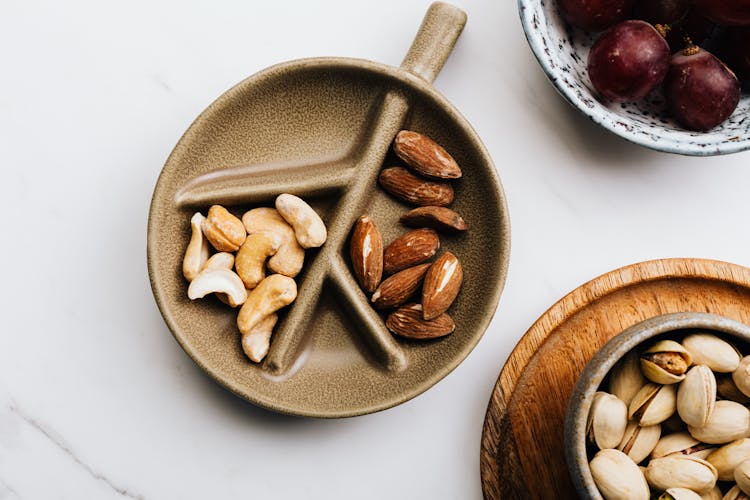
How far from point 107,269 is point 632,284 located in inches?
23.5

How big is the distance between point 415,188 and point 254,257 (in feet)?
0.62

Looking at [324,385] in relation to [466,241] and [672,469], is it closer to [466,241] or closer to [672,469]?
[466,241]

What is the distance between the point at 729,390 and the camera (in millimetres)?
705

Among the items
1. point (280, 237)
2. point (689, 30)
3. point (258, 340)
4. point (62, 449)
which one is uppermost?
point (689, 30)

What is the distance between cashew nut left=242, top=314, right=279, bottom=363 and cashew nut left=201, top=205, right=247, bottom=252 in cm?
9

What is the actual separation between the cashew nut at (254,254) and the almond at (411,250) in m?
0.12

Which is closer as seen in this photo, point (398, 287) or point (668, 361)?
point (668, 361)

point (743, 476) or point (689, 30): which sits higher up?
point (689, 30)

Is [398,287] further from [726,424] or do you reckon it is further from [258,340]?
[726,424]

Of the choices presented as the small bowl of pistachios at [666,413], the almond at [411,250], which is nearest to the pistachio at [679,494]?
the small bowl of pistachios at [666,413]

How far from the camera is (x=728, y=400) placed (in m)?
0.71

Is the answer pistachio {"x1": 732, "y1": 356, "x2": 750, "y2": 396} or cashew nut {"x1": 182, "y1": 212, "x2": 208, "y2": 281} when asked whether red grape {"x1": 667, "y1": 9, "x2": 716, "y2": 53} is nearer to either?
pistachio {"x1": 732, "y1": 356, "x2": 750, "y2": 396}

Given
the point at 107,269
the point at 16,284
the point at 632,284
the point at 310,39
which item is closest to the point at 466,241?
the point at 632,284

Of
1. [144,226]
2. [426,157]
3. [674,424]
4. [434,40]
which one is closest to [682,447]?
[674,424]
